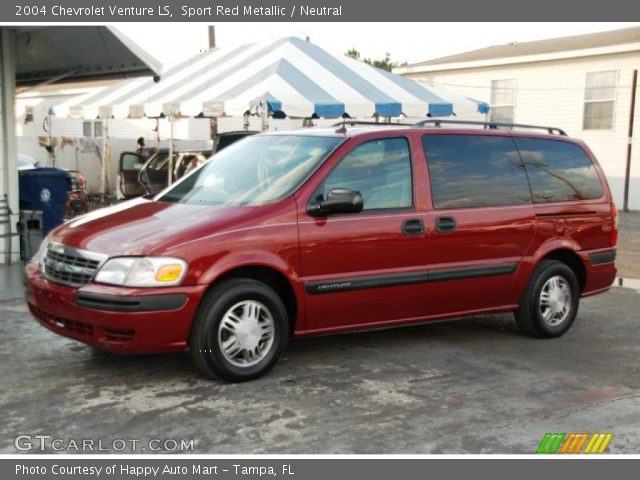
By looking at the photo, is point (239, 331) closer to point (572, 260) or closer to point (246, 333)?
point (246, 333)

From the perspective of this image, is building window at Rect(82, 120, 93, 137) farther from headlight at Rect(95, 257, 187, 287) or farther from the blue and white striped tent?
headlight at Rect(95, 257, 187, 287)

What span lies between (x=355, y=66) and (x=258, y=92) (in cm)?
348

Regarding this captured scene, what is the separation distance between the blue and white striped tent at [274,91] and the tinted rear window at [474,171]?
655 centimetres

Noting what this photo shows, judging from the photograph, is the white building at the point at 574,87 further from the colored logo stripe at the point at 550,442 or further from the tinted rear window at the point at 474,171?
the colored logo stripe at the point at 550,442

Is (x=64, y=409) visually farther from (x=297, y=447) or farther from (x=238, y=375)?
(x=297, y=447)

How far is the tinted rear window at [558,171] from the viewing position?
649 centimetres

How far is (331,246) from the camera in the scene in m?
5.29

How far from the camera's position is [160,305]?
469 centimetres

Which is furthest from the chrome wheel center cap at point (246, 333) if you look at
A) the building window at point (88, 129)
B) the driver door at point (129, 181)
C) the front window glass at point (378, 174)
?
the building window at point (88, 129)

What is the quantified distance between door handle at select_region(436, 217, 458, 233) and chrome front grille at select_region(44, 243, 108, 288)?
248cm

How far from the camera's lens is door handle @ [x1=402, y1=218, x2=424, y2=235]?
5629 millimetres

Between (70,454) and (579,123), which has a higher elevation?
(579,123)

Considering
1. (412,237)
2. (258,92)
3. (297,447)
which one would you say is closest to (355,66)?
(258,92)

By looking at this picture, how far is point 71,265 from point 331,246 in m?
1.74
